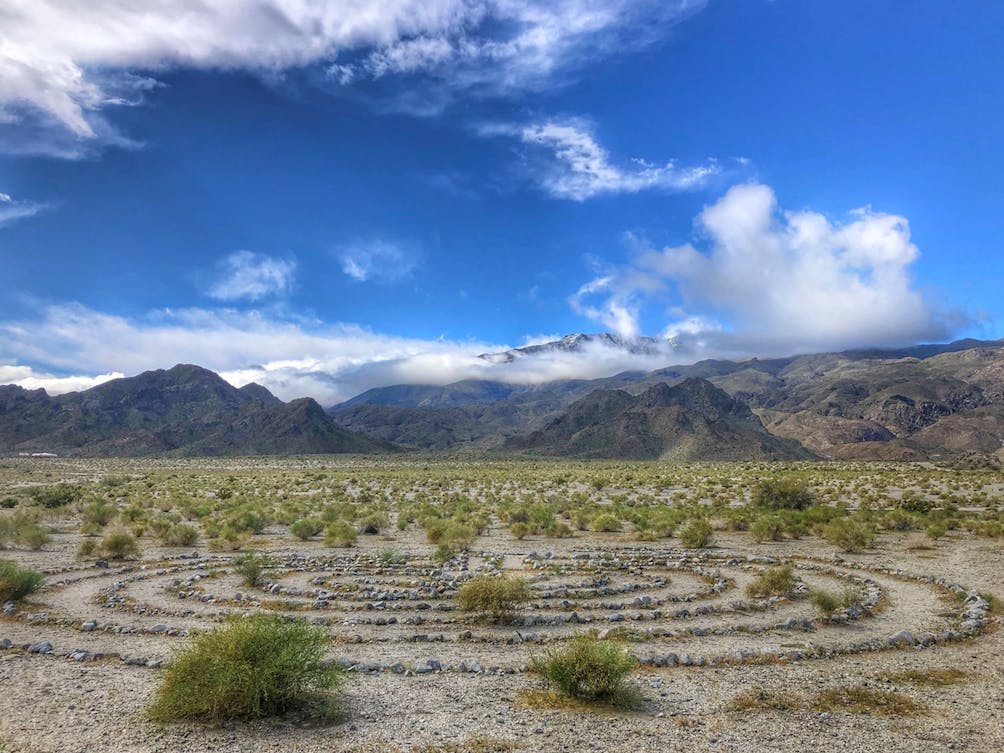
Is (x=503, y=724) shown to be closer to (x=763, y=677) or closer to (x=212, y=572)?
(x=763, y=677)

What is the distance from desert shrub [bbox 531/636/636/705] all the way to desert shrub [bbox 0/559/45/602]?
46.1 ft

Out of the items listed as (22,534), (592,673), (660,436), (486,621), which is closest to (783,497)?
(486,621)

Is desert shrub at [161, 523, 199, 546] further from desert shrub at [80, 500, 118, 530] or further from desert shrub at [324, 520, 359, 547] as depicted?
desert shrub at [324, 520, 359, 547]

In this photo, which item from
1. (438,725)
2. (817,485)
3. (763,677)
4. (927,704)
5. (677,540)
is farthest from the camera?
(817,485)

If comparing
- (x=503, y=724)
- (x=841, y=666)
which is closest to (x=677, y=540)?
(x=841, y=666)

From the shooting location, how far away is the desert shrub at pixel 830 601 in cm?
1432

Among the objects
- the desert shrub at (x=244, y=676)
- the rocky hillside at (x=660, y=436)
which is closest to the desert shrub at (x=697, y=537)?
the desert shrub at (x=244, y=676)

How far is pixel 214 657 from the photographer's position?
879cm

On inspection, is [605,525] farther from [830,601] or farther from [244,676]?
[244,676]

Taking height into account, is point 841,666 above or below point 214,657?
below

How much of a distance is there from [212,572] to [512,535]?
13.8m

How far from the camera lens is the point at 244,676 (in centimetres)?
867

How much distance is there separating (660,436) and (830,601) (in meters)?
147

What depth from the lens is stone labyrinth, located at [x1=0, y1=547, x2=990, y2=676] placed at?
12.1 m
